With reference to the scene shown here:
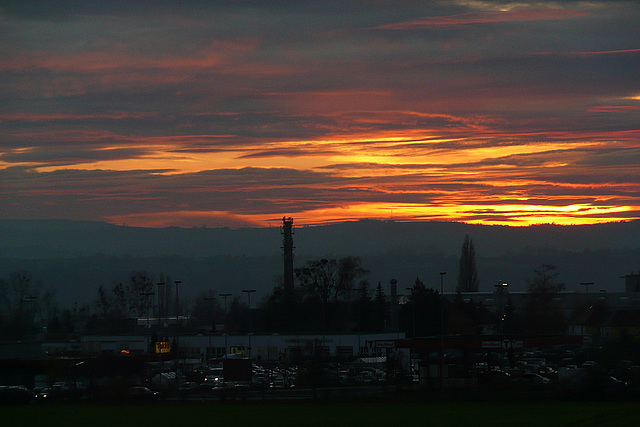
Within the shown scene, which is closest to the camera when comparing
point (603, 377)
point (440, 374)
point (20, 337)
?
point (603, 377)

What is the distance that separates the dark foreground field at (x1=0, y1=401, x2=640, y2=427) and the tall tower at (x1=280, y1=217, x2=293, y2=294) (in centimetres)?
6772

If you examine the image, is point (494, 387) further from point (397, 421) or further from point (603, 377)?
point (397, 421)

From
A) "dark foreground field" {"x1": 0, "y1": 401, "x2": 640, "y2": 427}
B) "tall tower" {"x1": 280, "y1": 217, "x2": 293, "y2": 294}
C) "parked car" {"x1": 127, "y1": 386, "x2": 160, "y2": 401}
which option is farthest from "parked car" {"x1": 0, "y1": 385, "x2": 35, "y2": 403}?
"tall tower" {"x1": 280, "y1": 217, "x2": 293, "y2": 294}

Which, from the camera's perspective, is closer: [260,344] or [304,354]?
[304,354]

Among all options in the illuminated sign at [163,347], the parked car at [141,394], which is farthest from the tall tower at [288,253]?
the parked car at [141,394]

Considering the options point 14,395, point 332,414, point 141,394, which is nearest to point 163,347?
point 141,394

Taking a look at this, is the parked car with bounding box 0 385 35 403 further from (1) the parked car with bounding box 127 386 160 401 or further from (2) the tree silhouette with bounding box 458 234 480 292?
(2) the tree silhouette with bounding box 458 234 480 292

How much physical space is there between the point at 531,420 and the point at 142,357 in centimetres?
3617

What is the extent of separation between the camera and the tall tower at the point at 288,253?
108 metres

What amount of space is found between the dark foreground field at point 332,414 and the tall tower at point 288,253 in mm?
67719

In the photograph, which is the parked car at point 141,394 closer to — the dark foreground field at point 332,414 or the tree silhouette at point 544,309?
the dark foreground field at point 332,414

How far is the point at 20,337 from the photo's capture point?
93.8 m

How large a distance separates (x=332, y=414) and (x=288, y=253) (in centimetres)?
8055

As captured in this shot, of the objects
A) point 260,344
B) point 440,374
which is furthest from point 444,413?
point 260,344
